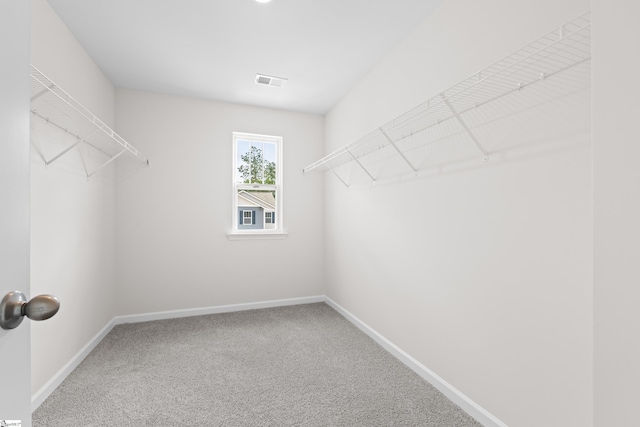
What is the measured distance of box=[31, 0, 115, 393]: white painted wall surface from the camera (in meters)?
1.87

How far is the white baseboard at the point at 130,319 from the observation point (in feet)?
6.29

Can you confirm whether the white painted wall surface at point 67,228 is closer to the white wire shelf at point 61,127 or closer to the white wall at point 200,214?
the white wire shelf at point 61,127

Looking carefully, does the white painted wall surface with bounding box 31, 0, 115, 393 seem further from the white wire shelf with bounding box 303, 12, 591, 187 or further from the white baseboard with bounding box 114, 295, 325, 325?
the white wire shelf with bounding box 303, 12, 591, 187

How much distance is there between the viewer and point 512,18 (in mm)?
1521

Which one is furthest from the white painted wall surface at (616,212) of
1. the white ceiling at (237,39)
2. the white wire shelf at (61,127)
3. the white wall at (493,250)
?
the white wire shelf at (61,127)

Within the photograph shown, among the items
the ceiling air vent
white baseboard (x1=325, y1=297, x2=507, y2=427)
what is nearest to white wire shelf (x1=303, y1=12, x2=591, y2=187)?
the ceiling air vent

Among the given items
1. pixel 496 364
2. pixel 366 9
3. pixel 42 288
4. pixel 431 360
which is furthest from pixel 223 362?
pixel 366 9

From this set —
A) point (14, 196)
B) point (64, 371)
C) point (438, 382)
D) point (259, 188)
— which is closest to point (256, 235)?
point (259, 188)

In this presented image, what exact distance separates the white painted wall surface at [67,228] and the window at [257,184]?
52.6 inches

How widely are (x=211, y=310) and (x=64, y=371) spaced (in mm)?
1505

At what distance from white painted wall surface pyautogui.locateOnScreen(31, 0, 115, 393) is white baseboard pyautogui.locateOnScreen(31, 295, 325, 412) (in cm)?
5

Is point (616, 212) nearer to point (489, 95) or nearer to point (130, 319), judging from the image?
point (489, 95)

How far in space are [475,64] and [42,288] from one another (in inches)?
120

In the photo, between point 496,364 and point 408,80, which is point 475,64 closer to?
point 408,80
